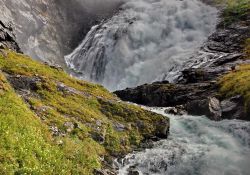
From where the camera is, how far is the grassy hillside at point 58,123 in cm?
2644

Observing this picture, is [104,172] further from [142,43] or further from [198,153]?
[142,43]

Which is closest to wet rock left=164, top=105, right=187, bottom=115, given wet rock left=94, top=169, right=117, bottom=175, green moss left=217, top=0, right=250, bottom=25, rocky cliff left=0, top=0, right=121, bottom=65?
wet rock left=94, top=169, right=117, bottom=175

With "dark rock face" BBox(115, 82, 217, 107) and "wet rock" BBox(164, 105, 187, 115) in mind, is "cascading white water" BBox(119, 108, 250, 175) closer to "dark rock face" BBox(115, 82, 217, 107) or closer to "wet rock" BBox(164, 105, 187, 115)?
"wet rock" BBox(164, 105, 187, 115)

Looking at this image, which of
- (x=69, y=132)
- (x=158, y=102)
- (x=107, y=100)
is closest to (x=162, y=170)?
(x=69, y=132)

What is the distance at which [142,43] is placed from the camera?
129250 mm

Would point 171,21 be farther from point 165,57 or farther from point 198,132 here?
point 198,132

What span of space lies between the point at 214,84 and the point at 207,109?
19385 millimetres

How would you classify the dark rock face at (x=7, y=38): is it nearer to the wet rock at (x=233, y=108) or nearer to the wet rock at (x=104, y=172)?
the wet rock at (x=233, y=108)

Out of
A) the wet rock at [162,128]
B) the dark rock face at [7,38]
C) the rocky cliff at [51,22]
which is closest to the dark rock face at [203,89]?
the wet rock at [162,128]

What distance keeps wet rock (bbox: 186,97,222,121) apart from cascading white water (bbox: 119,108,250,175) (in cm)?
606

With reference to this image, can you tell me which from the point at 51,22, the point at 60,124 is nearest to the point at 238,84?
the point at 60,124

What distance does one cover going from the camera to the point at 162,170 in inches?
1476

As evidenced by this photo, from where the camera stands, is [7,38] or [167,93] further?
[167,93]

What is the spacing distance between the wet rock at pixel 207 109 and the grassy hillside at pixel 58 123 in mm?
13353
